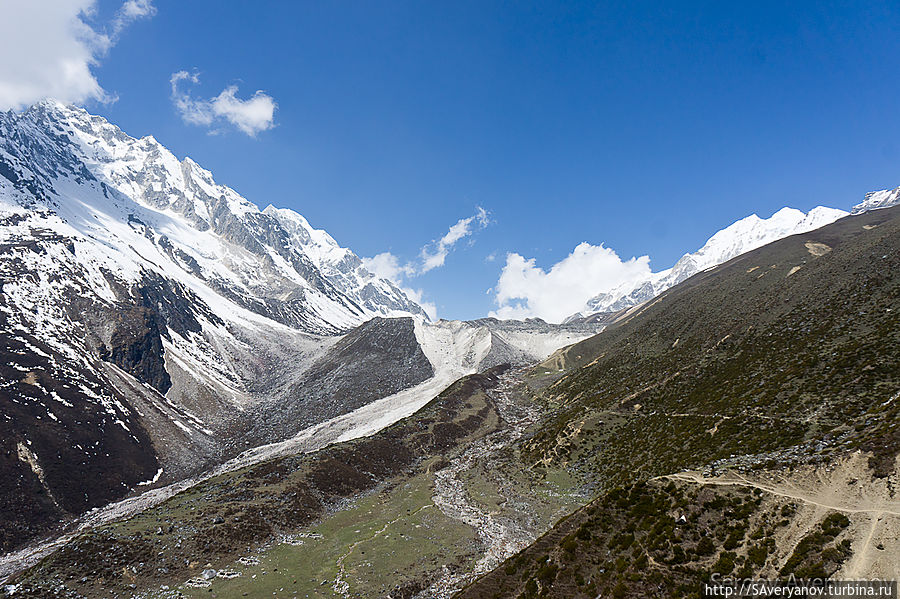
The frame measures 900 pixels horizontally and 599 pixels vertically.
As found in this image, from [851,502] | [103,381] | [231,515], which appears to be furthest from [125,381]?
[851,502]

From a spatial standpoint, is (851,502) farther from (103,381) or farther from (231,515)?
(103,381)

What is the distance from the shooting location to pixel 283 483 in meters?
58.7

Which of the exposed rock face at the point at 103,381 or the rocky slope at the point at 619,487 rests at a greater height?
the exposed rock face at the point at 103,381

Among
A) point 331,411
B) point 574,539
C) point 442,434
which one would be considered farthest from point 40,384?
point 574,539

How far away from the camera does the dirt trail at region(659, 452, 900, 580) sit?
1764 centimetres

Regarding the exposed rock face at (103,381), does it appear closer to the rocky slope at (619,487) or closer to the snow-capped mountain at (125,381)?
the snow-capped mountain at (125,381)

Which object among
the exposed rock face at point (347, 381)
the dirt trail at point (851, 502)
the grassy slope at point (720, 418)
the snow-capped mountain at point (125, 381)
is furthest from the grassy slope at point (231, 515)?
the exposed rock face at point (347, 381)

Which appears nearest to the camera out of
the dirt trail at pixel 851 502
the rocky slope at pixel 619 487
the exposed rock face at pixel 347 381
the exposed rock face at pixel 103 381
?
the dirt trail at pixel 851 502

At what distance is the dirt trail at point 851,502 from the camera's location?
17.6 metres

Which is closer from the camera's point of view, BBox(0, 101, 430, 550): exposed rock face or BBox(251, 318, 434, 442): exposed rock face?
BBox(0, 101, 430, 550): exposed rock face

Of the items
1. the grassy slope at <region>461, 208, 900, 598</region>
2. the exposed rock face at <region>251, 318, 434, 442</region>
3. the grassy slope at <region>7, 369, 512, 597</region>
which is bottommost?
the grassy slope at <region>461, 208, 900, 598</region>

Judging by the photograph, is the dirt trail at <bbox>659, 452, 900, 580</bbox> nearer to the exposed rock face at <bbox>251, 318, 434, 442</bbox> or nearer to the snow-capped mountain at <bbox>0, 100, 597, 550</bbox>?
the snow-capped mountain at <bbox>0, 100, 597, 550</bbox>

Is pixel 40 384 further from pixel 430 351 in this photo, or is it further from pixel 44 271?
pixel 430 351

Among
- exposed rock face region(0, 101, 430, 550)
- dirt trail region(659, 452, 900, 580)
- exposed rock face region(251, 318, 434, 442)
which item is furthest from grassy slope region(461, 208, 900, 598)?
exposed rock face region(0, 101, 430, 550)
